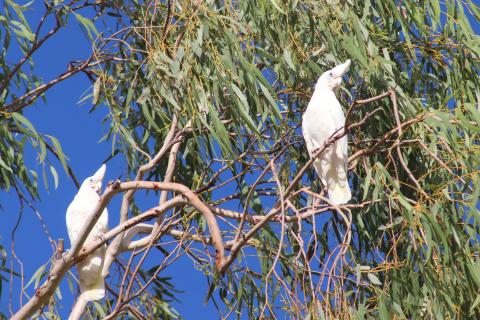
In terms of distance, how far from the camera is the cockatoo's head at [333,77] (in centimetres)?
323

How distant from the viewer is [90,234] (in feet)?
11.4

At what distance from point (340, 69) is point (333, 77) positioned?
0.05 meters

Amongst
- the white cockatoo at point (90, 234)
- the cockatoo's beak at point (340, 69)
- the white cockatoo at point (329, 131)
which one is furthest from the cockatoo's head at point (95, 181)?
the cockatoo's beak at point (340, 69)

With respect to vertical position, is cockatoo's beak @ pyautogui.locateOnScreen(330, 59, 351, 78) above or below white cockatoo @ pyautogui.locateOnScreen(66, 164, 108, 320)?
above

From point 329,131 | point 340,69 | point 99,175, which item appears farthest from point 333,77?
point 99,175

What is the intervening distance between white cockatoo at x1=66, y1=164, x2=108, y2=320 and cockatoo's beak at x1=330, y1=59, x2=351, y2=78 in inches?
33.4

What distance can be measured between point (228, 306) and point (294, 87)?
75cm

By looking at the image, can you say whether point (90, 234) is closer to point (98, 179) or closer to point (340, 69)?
point (98, 179)

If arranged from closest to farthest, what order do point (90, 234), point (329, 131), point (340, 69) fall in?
point (340, 69)
point (329, 131)
point (90, 234)

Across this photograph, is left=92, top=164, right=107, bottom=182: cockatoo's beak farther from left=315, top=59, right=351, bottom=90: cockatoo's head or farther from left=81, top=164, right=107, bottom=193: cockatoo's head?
left=315, top=59, right=351, bottom=90: cockatoo's head

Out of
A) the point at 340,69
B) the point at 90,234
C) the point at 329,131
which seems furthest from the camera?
the point at 90,234

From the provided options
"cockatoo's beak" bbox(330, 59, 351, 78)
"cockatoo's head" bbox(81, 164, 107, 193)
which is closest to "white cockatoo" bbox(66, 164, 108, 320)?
"cockatoo's head" bbox(81, 164, 107, 193)

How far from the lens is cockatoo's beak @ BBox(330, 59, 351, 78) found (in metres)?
3.23

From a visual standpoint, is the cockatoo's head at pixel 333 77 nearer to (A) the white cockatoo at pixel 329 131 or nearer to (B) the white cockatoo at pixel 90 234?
(A) the white cockatoo at pixel 329 131
